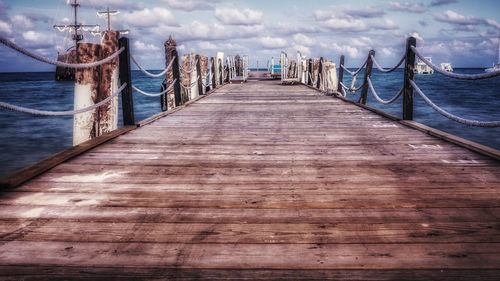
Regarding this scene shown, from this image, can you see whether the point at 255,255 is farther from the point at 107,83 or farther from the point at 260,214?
the point at 107,83

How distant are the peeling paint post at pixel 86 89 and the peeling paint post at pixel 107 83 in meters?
0.07

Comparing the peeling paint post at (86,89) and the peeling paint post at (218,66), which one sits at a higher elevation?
the peeling paint post at (218,66)

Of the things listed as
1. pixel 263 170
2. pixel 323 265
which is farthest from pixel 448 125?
pixel 323 265

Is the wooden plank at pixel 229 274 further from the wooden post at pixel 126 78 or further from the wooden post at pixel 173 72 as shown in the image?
the wooden post at pixel 173 72

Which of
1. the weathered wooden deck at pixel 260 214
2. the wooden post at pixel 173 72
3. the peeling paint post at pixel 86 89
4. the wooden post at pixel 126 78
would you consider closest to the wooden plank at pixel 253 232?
the weathered wooden deck at pixel 260 214

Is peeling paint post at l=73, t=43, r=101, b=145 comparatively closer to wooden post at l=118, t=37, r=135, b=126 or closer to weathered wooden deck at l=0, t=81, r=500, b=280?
wooden post at l=118, t=37, r=135, b=126

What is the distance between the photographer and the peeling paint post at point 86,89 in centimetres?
623

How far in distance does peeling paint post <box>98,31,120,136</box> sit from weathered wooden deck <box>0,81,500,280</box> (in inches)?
70.5

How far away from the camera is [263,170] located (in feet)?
12.6

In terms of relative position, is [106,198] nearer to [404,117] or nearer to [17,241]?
[17,241]

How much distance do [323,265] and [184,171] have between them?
2.06 meters

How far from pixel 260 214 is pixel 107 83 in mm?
4593

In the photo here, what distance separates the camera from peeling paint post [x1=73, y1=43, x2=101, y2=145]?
623 cm

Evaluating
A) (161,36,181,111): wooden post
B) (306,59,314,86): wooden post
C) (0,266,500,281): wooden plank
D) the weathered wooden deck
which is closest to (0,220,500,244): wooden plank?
the weathered wooden deck
